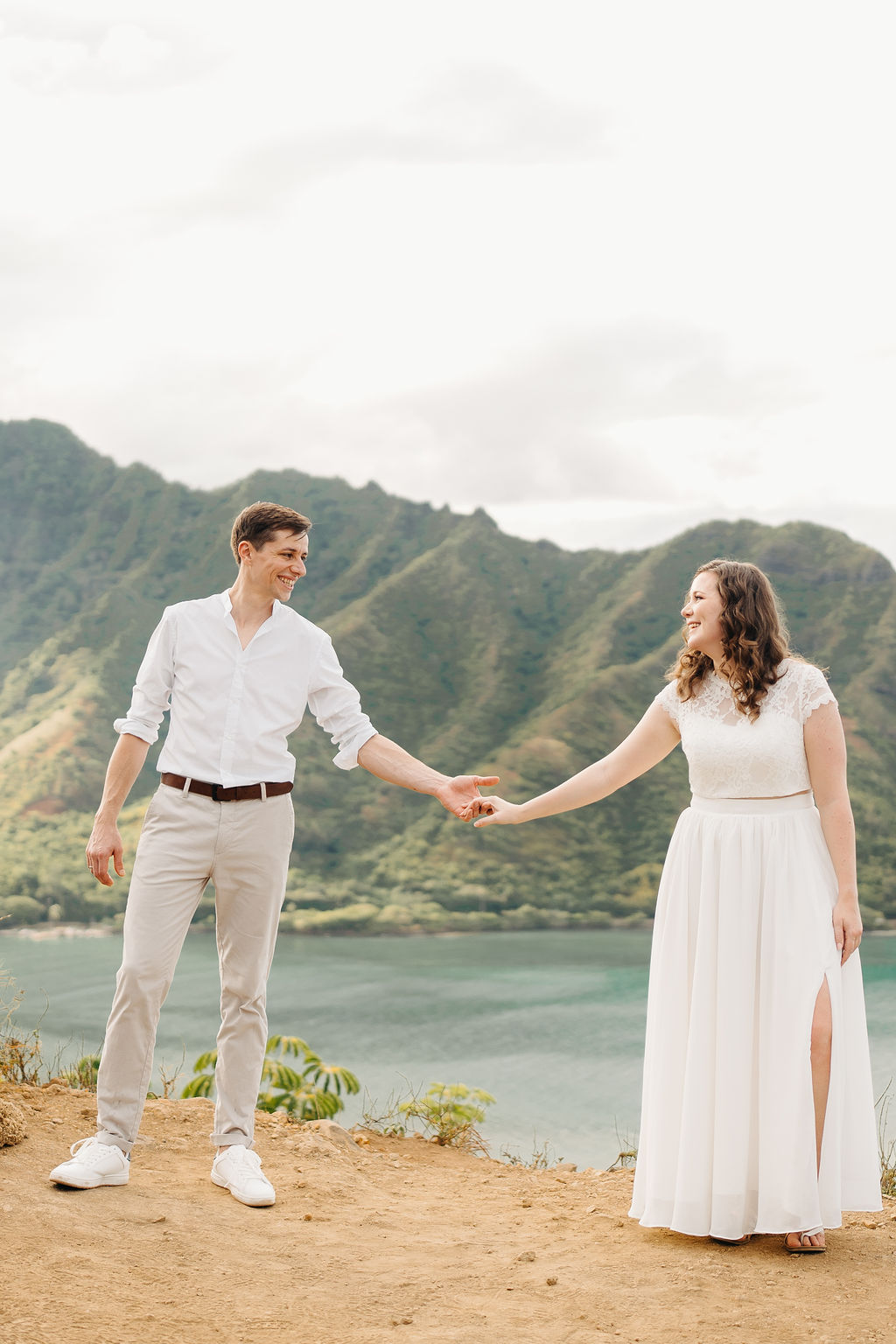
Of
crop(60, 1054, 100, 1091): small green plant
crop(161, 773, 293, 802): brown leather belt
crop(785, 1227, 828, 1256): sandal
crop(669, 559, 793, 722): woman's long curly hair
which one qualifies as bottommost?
crop(60, 1054, 100, 1091): small green plant

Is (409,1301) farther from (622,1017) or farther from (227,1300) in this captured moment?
(622,1017)

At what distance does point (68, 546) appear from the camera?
5650 centimetres

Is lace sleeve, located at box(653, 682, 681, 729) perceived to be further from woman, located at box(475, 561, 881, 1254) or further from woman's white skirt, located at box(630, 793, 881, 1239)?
woman's white skirt, located at box(630, 793, 881, 1239)

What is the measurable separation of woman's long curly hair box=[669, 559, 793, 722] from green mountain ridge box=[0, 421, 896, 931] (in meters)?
37.2

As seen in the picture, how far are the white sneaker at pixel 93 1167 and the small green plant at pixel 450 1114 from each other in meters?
2.19

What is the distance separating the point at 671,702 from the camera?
2965 mm

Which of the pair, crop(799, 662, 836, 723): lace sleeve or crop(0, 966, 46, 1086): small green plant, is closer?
crop(799, 662, 836, 723): lace sleeve

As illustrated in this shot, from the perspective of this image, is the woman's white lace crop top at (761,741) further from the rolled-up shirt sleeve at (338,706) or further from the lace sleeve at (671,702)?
the rolled-up shirt sleeve at (338,706)

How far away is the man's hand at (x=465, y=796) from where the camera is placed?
3367 millimetres

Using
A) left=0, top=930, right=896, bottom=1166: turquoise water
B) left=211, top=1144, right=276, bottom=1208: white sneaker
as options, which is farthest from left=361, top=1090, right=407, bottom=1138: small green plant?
left=0, top=930, right=896, bottom=1166: turquoise water

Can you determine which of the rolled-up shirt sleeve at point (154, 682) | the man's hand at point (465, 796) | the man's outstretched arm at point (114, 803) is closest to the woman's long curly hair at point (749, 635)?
the man's hand at point (465, 796)

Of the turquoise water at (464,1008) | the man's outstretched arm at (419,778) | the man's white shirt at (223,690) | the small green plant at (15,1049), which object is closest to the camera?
the man's white shirt at (223,690)

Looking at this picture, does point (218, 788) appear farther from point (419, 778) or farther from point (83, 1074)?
point (83, 1074)

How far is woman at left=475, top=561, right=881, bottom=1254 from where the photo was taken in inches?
103
